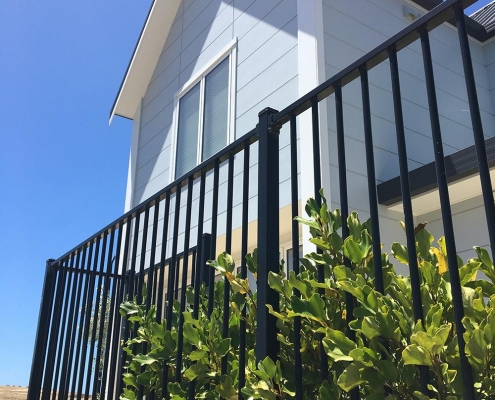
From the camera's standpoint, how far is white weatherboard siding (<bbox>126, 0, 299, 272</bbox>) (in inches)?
211

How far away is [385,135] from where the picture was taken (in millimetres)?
5020

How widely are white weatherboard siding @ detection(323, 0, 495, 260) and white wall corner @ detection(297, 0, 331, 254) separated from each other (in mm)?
75

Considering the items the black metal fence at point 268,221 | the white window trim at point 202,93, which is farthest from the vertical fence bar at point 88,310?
the white window trim at point 202,93

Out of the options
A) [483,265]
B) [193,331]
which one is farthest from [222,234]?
[483,265]

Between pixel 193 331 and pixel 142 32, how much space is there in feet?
24.2

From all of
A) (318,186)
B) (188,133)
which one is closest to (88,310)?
(318,186)

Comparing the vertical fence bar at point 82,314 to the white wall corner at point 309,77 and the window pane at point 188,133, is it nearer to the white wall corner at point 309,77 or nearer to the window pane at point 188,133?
the white wall corner at point 309,77

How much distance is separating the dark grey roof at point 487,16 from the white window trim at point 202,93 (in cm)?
330

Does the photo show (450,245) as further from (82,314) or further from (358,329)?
(82,314)

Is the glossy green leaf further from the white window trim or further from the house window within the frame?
the house window

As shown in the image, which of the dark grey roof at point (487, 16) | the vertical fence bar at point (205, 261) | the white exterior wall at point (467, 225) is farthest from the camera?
the dark grey roof at point (487, 16)

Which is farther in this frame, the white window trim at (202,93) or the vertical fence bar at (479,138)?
the white window trim at (202,93)

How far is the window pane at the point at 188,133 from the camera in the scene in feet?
22.4

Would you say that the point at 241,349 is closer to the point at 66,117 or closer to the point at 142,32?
the point at 142,32
